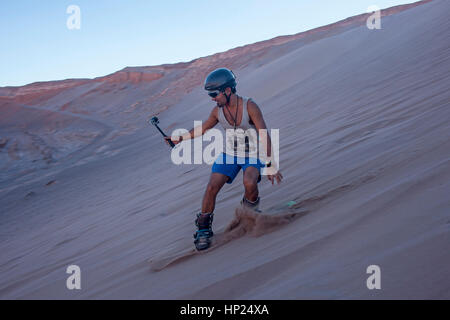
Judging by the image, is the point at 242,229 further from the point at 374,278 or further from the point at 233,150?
the point at 374,278

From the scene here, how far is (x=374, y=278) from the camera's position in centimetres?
168

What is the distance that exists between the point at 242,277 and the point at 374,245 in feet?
2.22

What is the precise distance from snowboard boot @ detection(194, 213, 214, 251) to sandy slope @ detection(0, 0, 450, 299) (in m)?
0.10

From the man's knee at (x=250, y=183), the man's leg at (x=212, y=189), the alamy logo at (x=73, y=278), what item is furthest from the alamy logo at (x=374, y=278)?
the alamy logo at (x=73, y=278)

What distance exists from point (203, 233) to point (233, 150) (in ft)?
2.00

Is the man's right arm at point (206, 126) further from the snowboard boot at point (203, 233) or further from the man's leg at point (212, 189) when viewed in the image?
the snowboard boot at point (203, 233)

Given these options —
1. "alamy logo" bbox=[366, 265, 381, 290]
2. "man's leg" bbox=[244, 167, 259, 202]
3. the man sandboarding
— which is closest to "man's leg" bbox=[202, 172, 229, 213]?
the man sandboarding

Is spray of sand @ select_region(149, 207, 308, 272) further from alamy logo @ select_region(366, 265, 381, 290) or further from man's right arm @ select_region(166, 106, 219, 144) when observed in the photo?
alamy logo @ select_region(366, 265, 381, 290)

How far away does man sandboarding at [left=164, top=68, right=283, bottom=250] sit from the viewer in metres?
2.84

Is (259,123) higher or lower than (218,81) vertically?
lower

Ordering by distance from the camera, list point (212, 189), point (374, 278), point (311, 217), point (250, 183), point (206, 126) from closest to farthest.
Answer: point (374, 278), point (311, 217), point (250, 183), point (212, 189), point (206, 126)

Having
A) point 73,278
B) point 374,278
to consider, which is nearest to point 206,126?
point 73,278

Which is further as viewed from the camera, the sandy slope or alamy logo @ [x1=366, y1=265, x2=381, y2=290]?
the sandy slope
